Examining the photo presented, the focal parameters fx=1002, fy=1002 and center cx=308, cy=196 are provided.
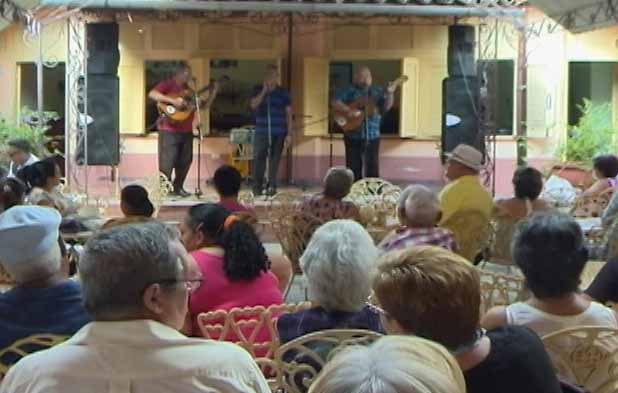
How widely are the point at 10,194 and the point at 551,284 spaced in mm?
3196

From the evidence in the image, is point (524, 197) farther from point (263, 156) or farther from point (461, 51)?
point (461, 51)

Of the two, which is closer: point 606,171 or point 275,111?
point 606,171

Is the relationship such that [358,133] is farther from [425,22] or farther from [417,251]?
[417,251]

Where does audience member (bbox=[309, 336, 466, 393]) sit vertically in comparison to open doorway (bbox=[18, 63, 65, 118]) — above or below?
below

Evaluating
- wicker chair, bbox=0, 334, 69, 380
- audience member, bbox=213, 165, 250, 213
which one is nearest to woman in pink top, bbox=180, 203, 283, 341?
wicker chair, bbox=0, 334, 69, 380

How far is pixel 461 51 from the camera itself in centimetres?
1252

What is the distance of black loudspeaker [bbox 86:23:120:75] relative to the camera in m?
11.9

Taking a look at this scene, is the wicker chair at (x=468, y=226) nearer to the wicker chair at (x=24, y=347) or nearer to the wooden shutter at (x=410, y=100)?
the wicker chair at (x=24, y=347)

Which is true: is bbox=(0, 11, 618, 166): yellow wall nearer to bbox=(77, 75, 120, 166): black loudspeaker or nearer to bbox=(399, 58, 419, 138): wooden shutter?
bbox=(399, 58, 419, 138): wooden shutter

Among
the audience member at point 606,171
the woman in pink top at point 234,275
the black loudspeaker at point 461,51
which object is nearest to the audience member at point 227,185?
the woman in pink top at point 234,275

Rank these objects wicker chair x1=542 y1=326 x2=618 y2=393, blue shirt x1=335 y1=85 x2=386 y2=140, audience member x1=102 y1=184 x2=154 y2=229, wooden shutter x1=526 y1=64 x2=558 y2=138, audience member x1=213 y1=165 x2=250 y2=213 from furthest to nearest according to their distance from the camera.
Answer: wooden shutter x1=526 y1=64 x2=558 y2=138
blue shirt x1=335 y1=85 x2=386 y2=140
audience member x1=213 y1=165 x2=250 y2=213
audience member x1=102 y1=184 x2=154 y2=229
wicker chair x1=542 y1=326 x2=618 y2=393

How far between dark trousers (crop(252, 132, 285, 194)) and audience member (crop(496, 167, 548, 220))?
20.0 ft

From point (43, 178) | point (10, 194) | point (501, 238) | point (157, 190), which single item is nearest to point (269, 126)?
point (157, 190)

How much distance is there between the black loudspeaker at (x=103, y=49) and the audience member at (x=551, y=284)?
9790 millimetres
